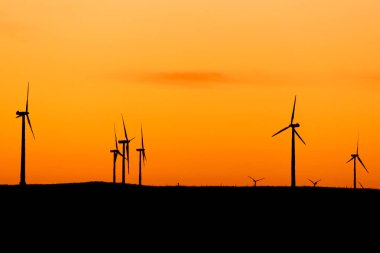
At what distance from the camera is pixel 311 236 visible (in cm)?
12638

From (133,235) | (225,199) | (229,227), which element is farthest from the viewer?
(225,199)

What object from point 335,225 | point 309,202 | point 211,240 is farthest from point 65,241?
point 309,202

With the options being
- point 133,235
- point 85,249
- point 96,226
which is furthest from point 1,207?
point 85,249

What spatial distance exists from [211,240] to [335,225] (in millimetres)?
24312

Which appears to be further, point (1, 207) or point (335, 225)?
point (1, 207)

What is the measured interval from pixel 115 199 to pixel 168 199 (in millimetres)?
10607

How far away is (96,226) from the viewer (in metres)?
132

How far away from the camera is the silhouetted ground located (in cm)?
12612

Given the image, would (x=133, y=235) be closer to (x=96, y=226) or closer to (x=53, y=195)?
(x=96, y=226)

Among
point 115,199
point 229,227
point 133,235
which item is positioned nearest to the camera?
point 133,235

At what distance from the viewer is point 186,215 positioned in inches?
5881

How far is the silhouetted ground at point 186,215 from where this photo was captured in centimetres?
12612

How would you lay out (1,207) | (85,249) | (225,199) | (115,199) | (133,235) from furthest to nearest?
(225,199), (115,199), (1,207), (133,235), (85,249)

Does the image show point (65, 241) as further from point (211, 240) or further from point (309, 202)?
point (309, 202)
